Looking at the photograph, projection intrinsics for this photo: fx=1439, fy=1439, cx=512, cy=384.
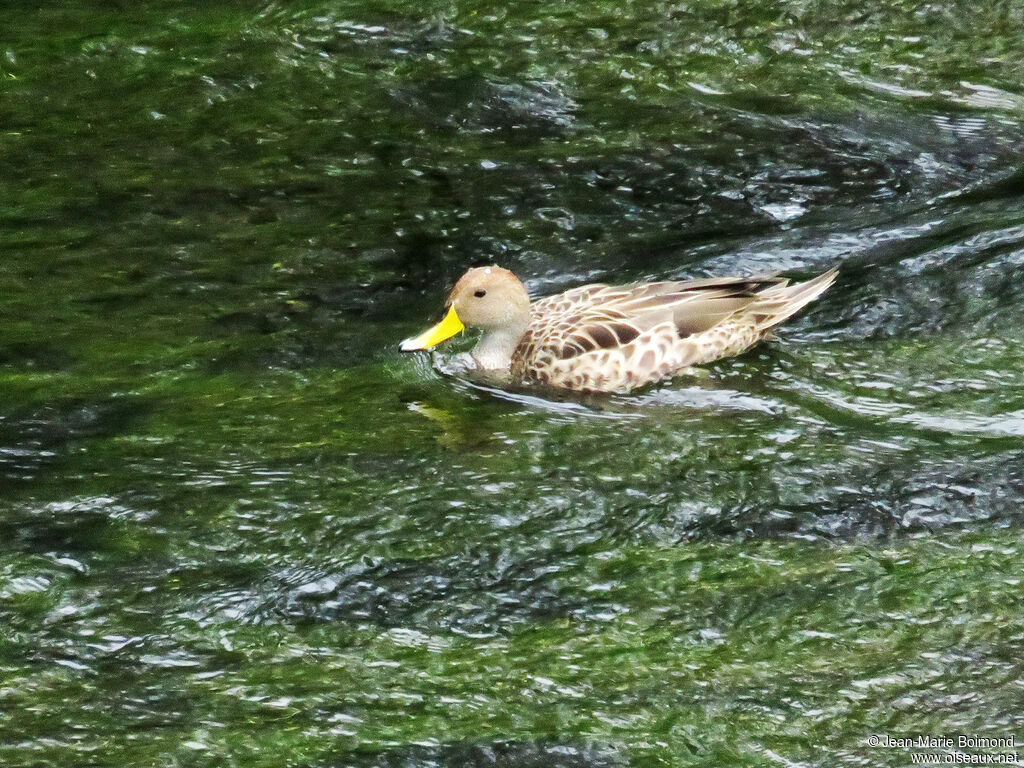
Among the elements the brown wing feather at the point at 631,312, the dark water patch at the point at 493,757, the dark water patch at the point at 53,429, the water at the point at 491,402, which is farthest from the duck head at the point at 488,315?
the dark water patch at the point at 493,757

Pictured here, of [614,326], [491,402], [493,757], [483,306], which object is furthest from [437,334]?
[493,757]

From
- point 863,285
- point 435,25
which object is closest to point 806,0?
point 435,25

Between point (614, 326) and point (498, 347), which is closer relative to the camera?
point (614, 326)

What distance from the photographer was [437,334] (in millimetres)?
7812

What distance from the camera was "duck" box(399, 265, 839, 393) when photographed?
7625mm

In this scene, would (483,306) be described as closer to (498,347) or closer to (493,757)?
(498,347)

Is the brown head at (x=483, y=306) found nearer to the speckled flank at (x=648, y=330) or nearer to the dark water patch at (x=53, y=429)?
the speckled flank at (x=648, y=330)

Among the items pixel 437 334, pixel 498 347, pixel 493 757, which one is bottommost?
pixel 493 757

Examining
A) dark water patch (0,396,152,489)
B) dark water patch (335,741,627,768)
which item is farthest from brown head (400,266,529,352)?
dark water patch (335,741,627,768)

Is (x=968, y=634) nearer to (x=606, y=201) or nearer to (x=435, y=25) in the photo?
(x=606, y=201)

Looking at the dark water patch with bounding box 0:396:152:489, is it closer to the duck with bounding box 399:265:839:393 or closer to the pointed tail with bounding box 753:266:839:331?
the duck with bounding box 399:265:839:393

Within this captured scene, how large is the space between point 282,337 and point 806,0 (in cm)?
561

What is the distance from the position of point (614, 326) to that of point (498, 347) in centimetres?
74

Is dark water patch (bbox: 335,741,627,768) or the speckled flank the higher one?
the speckled flank
